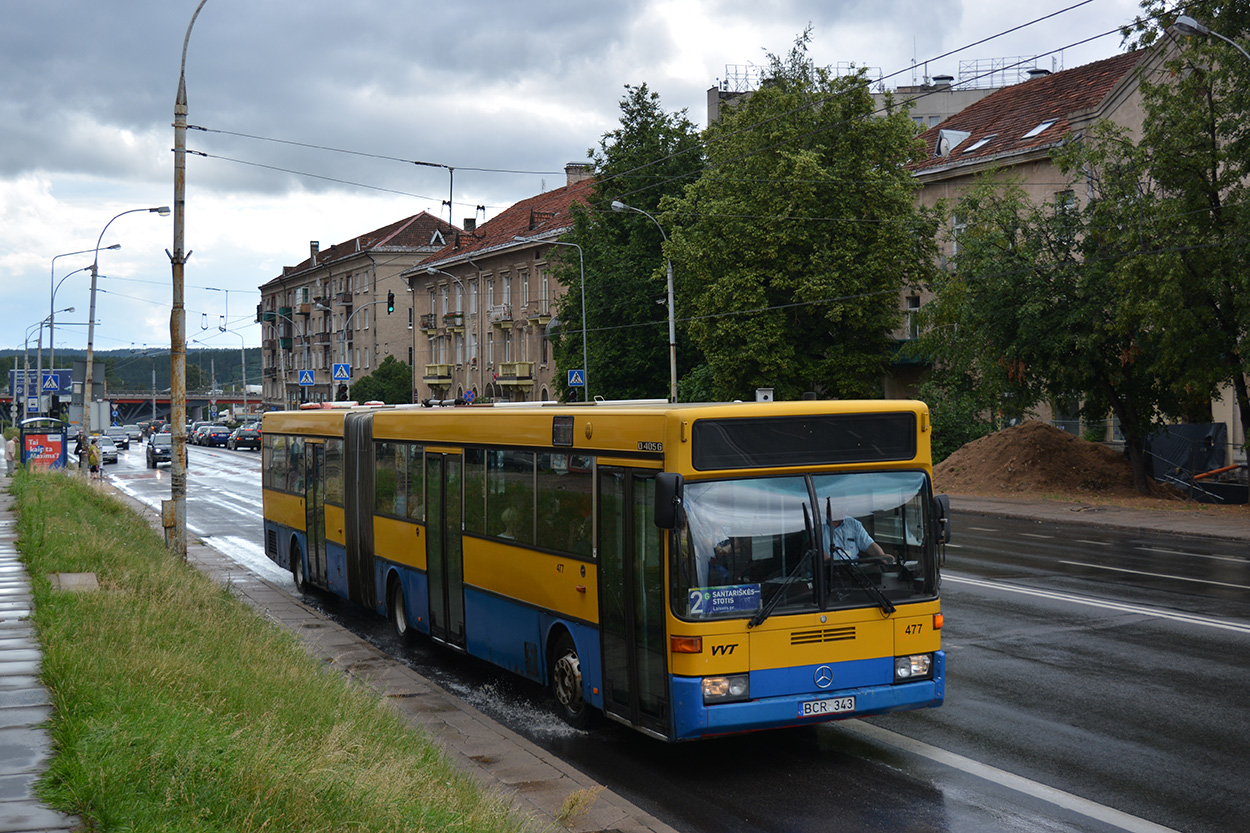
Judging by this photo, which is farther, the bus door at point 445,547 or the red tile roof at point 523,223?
the red tile roof at point 523,223

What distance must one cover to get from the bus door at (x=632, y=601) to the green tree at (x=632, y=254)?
40888mm

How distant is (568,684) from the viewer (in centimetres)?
948

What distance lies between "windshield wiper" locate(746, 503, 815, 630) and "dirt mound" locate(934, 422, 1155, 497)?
87.4 feet

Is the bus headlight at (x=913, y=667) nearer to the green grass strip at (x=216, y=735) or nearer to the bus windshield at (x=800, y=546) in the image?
the bus windshield at (x=800, y=546)

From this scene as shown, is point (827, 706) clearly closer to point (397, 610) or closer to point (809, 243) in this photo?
point (397, 610)

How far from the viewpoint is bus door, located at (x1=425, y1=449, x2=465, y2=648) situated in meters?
11.8

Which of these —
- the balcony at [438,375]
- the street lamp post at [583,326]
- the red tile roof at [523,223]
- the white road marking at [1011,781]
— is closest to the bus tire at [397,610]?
the white road marking at [1011,781]

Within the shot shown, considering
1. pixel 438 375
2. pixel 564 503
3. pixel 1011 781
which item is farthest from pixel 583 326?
pixel 1011 781

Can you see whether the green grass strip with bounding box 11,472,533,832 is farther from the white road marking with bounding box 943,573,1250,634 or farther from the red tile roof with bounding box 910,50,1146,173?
the red tile roof with bounding box 910,50,1146,173

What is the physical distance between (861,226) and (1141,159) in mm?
11600

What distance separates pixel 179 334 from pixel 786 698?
13.3 metres

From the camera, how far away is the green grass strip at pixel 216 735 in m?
5.34

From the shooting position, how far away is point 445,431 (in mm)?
12227

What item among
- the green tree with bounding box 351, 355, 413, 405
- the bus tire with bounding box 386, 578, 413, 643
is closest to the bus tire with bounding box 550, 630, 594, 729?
the bus tire with bounding box 386, 578, 413, 643
